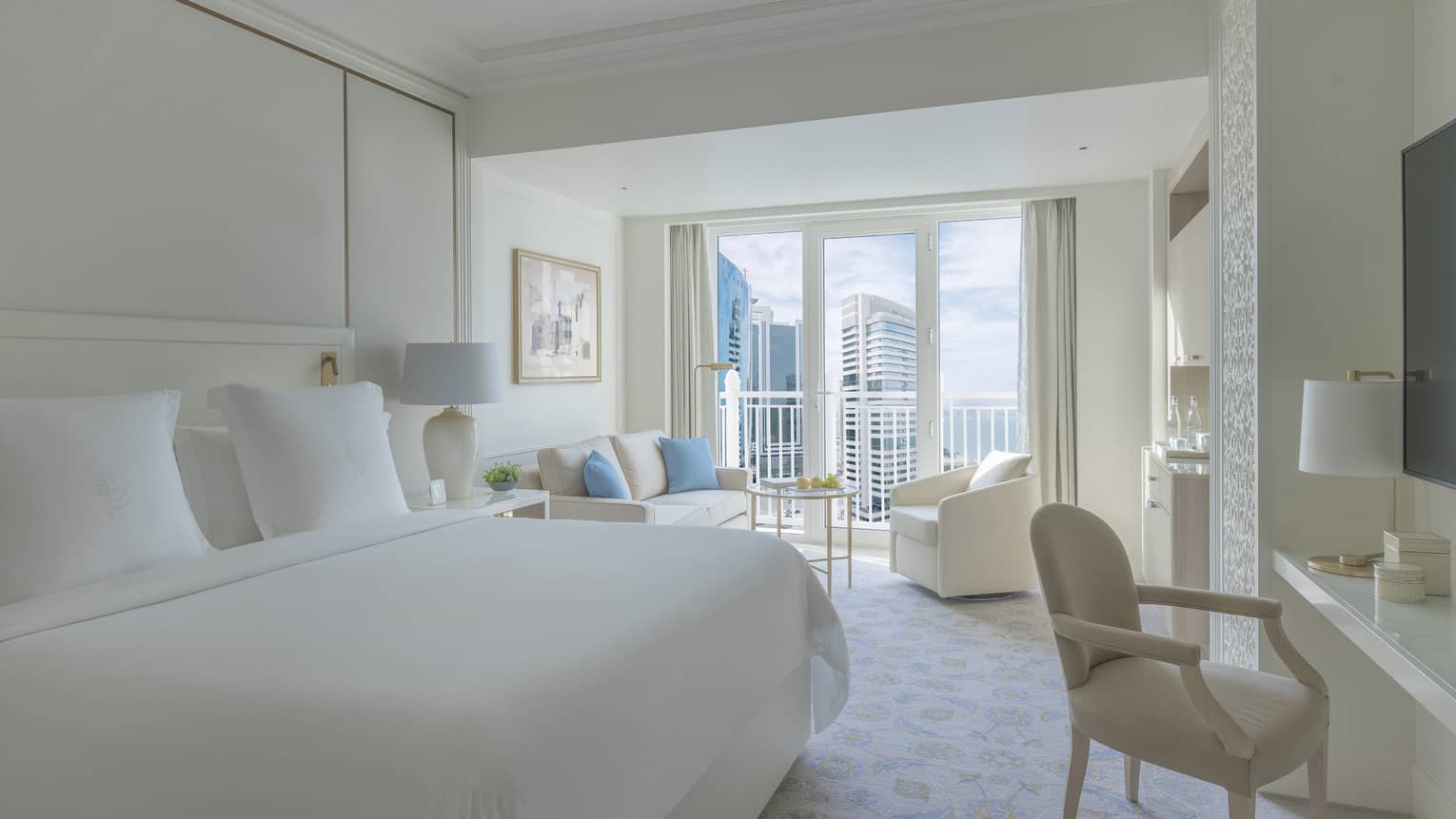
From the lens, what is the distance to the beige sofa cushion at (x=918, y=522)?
4633 mm

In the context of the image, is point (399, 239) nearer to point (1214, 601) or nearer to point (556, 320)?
point (556, 320)

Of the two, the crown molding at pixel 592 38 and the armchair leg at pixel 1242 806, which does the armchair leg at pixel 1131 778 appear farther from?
the crown molding at pixel 592 38

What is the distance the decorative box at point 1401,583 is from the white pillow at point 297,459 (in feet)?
9.58

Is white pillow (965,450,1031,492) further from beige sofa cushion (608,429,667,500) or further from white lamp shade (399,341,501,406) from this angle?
white lamp shade (399,341,501,406)

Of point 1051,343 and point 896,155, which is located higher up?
point 896,155

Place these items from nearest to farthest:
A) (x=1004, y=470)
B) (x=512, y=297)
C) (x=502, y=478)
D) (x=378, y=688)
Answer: (x=378, y=688), (x=502, y=478), (x=1004, y=470), (x=512, y=297)

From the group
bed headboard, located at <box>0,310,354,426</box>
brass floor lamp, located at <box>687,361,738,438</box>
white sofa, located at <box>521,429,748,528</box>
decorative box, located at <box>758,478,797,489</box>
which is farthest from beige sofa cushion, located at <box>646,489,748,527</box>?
bed headboard, located at <box>0,310,354,426</box>

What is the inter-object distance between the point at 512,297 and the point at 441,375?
4.68ft

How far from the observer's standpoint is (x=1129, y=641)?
1.98 m

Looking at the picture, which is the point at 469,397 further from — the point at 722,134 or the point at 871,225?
the point at 871,225

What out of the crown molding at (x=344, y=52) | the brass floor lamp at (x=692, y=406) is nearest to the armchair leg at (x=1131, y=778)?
the crown molding at (x=344, y=52)

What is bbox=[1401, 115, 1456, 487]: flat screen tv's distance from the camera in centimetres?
174

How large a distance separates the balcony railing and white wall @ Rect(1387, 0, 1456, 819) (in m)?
3.44

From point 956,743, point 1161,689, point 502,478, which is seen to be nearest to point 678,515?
point 502,478
